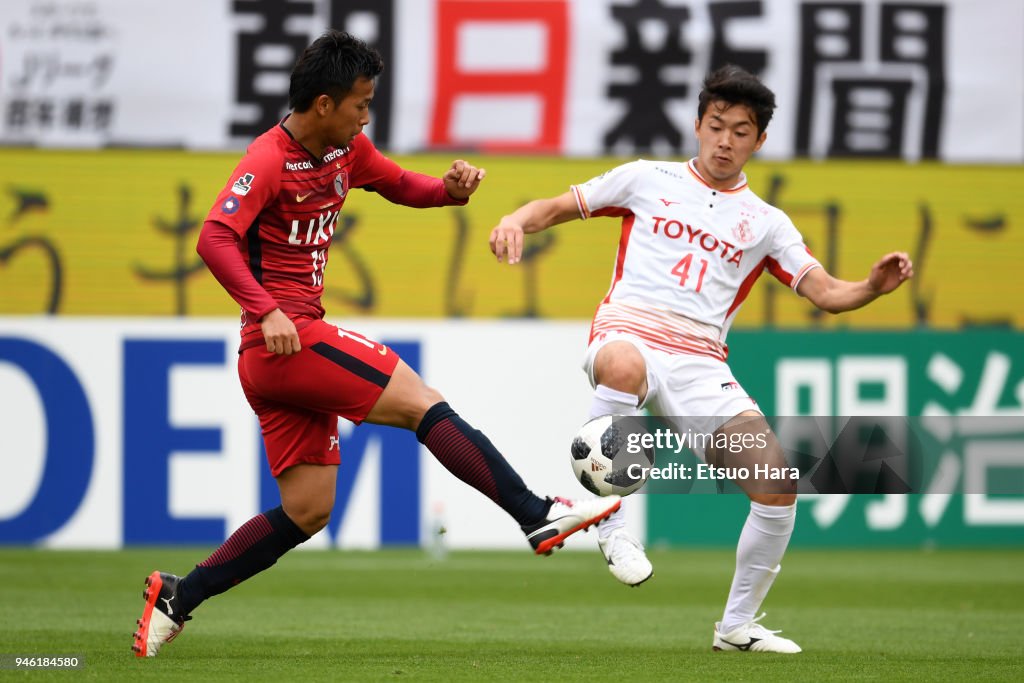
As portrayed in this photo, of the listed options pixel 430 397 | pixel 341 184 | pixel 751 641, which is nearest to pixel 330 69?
pixel 341 184

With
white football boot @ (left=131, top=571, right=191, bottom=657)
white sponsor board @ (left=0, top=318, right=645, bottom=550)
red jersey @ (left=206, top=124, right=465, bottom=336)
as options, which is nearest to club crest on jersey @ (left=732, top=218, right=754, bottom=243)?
red jersey @ (left=206, top=124, right=465, bottom=336)

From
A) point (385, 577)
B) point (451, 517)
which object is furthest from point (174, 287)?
point (385, 577)

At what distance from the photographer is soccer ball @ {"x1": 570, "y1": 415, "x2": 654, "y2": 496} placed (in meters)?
5.88

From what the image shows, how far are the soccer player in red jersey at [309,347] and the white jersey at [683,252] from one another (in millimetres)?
817

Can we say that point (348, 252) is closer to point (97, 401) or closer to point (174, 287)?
point (174, 287)

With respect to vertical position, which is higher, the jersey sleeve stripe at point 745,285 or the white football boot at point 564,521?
the jersey sleeve stripe at point 745,285

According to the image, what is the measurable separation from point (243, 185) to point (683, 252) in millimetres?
1888

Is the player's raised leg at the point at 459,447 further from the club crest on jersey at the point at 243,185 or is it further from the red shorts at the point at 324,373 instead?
the club crest on jersey at the point at 243,185

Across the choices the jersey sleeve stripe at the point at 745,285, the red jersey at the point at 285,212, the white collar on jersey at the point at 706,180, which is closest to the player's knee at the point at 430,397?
the red jersey at the point at 285,212

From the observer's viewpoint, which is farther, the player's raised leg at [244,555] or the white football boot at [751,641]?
the white football boot at [751,641]

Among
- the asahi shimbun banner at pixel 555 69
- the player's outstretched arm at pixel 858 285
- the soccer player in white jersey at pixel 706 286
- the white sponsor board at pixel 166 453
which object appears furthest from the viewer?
the asahi shimbun banner at pixel 555 69

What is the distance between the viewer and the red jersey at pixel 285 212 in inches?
219

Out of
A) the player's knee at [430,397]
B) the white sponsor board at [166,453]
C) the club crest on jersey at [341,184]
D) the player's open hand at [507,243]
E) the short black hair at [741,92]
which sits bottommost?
the white sponsor board at [166,453]

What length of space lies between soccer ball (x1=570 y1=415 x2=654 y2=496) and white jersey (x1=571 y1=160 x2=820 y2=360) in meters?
0.48
